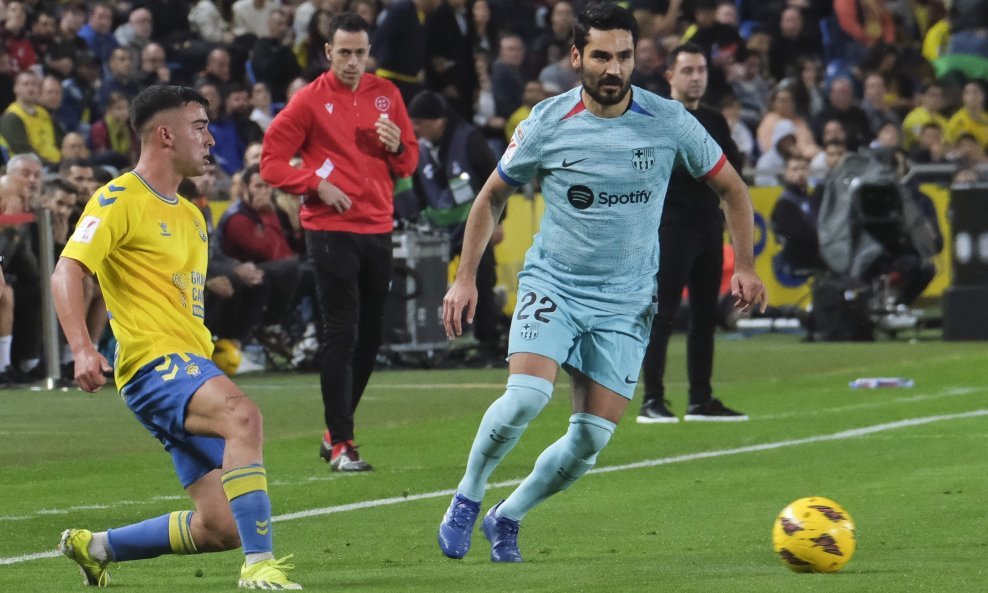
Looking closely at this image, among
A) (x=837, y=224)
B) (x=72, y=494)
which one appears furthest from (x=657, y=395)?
(x=837, y=224)

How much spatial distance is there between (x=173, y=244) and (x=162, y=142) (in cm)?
40

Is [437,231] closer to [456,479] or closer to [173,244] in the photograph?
[456,479]

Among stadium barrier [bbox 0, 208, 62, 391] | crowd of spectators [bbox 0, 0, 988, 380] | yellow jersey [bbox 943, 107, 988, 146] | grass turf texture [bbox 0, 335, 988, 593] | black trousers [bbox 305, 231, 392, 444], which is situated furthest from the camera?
yellow jersey [bbox 943, 107, 988, 146]

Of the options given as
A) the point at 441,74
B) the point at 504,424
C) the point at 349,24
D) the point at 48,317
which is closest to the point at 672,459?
the point at 349,24

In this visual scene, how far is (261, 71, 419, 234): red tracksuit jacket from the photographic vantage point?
11.2 m

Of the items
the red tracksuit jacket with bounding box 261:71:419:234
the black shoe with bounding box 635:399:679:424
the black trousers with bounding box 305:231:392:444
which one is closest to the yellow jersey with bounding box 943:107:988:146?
the black shoe with bounding box 635:399:679:424

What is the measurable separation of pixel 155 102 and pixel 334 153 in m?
4.03

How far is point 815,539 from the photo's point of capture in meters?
7.44

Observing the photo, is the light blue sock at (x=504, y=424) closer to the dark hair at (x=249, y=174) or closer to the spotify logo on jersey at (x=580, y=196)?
the spotify logo on jersey at (x=580, y=196)

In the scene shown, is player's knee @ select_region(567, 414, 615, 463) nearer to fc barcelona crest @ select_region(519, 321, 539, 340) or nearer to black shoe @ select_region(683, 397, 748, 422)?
fc barcelona crest @ select_region(519, 321, 539, 340)

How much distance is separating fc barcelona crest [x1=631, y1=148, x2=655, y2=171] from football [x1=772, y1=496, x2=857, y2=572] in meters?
1.46

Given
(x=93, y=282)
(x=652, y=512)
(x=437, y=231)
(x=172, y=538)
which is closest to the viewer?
(x=172, y=538)

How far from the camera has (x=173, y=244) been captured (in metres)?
7.25

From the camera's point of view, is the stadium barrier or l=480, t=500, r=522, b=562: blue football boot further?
the stadium barrier
